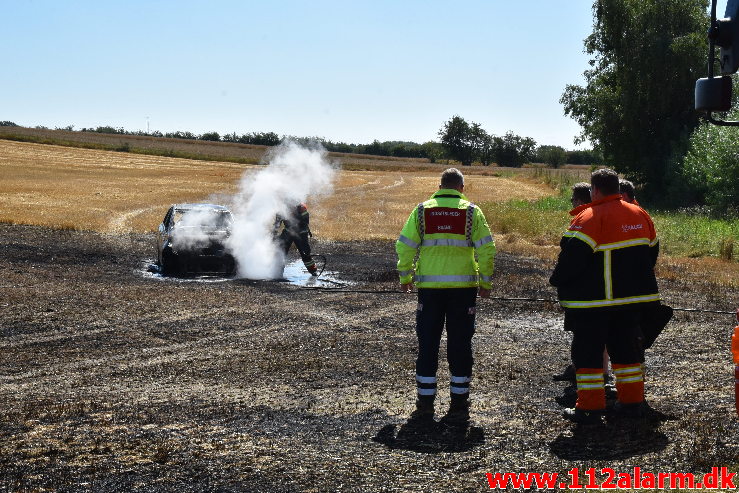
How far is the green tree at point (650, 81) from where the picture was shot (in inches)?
1794

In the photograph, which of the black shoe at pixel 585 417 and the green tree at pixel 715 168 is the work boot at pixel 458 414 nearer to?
the black shoe at pixel 585 417

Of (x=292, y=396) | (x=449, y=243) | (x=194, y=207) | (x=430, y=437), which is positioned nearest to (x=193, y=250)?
(x=194, y=207)

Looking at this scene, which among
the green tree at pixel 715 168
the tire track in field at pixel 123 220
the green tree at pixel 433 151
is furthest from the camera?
the green tree at pixel 433 151

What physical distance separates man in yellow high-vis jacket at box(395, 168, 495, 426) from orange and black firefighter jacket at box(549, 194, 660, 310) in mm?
762

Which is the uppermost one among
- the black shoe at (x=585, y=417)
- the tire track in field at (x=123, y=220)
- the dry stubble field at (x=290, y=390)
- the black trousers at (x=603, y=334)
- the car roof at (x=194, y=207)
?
the car roof at (x=194, y=207)

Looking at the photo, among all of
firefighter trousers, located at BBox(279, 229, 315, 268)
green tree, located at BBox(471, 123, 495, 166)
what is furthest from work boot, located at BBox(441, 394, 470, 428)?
green tree, located at BBox(471, 123, 495, 166)

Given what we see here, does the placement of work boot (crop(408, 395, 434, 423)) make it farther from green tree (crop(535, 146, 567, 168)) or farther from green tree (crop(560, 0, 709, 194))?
green tree (crop(535, 146, 567, 168))

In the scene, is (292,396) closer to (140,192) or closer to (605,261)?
(605,261)

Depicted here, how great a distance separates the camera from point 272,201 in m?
20.0

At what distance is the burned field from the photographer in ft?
19.1

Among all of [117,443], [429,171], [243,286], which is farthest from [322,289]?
[429,171]

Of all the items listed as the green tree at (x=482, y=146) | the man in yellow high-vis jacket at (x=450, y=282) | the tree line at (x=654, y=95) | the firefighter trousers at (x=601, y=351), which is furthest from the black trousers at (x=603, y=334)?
the green tree at (x=482, y=146)

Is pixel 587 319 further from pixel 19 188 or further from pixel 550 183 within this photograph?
pixel 550 183

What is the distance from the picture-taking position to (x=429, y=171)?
319 ft
